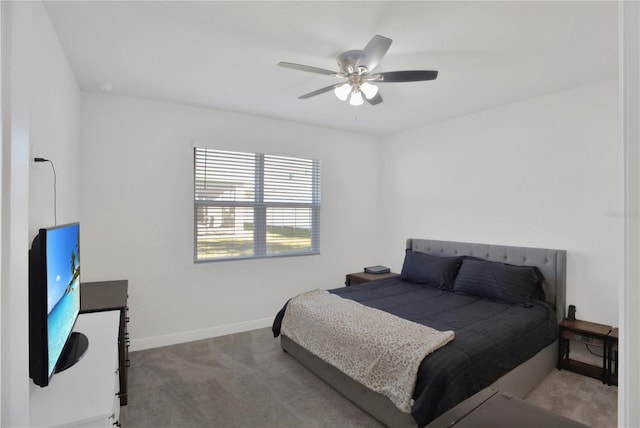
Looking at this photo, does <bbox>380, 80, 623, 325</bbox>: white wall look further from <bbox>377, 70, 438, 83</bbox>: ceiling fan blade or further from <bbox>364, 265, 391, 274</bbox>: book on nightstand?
<bbox>377, 70, 438, 83</bbox>: ceiling fan blade

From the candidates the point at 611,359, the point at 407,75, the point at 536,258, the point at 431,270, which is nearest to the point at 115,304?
the point at 407,75

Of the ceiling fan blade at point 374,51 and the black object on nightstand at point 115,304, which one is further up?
the ceiling fan blade at point 374,51

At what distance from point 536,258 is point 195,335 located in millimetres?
3534

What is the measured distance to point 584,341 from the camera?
2.80 metres

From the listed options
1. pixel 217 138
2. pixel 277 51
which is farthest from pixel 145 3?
pixel 217 138

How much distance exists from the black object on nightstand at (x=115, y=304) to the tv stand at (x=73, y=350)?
379 mm

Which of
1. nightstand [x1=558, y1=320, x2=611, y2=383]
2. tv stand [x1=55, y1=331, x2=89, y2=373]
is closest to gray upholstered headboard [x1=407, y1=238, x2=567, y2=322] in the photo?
nightstand [x1=558, y1=320, x2=611, y2=383]

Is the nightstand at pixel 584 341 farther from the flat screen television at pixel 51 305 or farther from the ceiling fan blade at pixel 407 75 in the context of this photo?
the flat screen television at pixel 51 305

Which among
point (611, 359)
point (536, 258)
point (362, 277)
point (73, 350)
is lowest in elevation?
point (611, 359)

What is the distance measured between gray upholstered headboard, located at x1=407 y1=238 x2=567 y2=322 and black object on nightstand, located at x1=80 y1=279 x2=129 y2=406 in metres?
3.33

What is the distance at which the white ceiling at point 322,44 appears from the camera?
1855mm
